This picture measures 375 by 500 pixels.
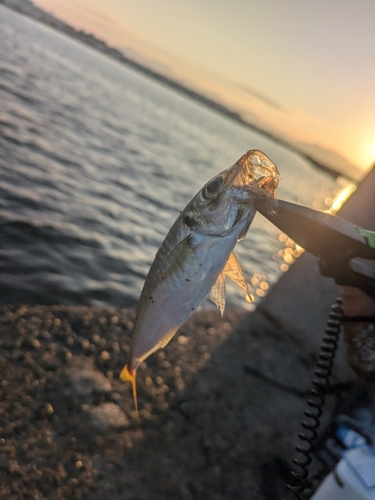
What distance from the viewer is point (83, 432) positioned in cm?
336

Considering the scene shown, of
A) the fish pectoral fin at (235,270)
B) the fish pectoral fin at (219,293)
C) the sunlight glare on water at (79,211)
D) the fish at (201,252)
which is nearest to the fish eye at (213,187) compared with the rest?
the fish at (201,252)

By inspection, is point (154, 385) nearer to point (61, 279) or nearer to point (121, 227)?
point (61, 279)

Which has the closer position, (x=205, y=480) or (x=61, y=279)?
(x=205, y=480)

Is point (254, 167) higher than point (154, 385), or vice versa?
point (254, 167)

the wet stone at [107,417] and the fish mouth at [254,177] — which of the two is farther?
the wet stone at [107,417]

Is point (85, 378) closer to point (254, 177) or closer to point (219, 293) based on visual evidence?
point (219, 293)

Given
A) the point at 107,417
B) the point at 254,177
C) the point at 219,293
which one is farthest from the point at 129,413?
the point at 254,177

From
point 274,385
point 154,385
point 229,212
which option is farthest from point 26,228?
point 229,212

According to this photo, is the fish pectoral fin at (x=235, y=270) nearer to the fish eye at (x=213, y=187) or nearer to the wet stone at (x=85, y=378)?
the fish eye at (x=213, y=187)

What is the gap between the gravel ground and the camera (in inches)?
121

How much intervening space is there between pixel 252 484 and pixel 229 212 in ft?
9.28

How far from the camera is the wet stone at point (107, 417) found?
3490mm

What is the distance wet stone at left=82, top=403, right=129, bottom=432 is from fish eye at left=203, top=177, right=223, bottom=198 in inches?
97.7

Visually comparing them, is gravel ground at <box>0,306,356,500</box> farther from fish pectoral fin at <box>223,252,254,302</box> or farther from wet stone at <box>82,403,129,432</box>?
fish pectoral fin at <box>223,252,254,302</box>
